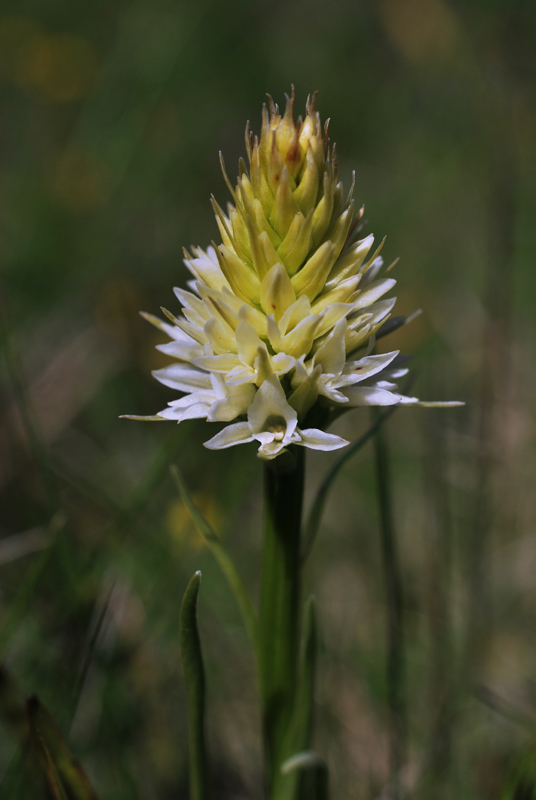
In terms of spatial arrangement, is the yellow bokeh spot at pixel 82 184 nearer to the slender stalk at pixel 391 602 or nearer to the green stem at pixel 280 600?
the slender stalk at pixel 391 602

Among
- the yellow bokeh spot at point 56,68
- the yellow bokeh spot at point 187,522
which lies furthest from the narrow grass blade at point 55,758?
the yellow bokeh spot at point 56,68

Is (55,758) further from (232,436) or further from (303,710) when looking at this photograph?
(232,436)

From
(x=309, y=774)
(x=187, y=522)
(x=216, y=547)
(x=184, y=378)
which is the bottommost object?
(x=309, y=774)

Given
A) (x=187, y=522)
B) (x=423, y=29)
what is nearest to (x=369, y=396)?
(x=187, y=522)

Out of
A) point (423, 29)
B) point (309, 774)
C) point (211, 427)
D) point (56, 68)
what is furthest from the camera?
point (423, 29)

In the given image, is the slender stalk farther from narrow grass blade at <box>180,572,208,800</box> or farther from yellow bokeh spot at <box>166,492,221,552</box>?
yellow bokeh spot at <box>166,492,221,552</box>

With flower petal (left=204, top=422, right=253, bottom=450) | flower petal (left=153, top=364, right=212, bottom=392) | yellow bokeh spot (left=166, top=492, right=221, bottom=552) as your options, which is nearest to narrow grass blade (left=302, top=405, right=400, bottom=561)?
flower petal (left=204, top=422, right=253, bottom=450)
